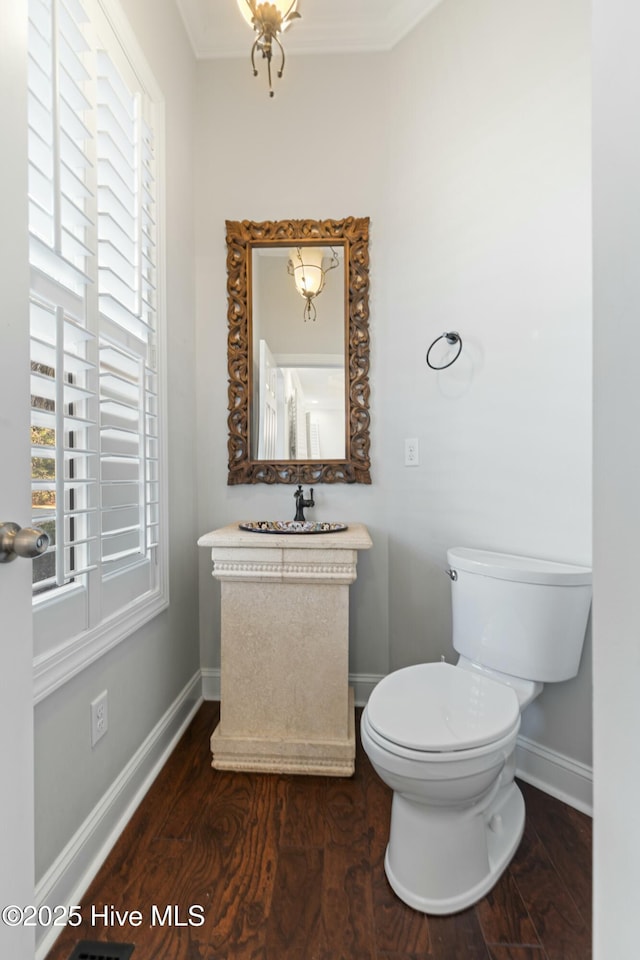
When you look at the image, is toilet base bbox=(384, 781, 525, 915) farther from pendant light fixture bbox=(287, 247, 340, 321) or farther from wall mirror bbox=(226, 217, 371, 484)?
pendant light fixture bbox=(287, 247, 340, 321)

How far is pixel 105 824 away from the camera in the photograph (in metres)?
1.20

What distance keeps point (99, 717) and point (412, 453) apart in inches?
56.9

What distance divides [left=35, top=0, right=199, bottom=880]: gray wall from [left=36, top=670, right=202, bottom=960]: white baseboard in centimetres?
3

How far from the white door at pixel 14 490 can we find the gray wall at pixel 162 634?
0.31 metres

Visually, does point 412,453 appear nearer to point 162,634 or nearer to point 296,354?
point 296,354

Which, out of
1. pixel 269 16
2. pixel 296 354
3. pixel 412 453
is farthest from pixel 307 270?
pixel 412 453

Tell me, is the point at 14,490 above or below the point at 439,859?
above

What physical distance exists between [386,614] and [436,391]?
3.33 feet

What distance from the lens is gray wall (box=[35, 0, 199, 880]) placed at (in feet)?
3.34

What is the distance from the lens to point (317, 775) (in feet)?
4.99

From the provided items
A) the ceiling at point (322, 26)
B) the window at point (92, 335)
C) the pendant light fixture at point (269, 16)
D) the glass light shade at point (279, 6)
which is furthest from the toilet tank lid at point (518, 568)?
the ceiling at point (322, 26)

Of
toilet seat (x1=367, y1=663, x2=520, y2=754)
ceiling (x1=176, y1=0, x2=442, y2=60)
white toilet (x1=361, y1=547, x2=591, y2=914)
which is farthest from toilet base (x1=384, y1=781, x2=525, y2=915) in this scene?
ceiling (x1=176, y1=0, x2=442, y2=60)

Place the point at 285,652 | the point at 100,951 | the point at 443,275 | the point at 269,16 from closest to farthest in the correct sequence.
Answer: the point at 100,951 → the point at 269,16 → the point at 285,652 → the point at 443,275

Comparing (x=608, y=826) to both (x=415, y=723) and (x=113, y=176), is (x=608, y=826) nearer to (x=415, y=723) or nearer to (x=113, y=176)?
(x=415, y=723)
